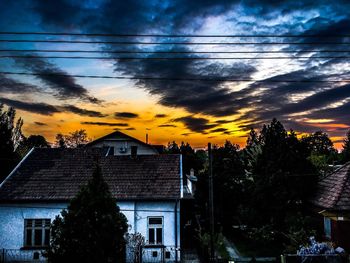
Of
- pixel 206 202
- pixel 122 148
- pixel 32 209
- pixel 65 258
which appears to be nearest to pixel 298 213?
pixel 206 202

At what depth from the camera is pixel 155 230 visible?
20438 mm

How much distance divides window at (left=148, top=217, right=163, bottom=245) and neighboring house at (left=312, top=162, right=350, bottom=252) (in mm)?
8941

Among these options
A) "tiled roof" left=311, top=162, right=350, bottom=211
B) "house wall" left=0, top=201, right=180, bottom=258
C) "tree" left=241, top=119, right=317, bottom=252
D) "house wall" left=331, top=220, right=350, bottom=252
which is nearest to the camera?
"house wall" left=331, top=220, right=350, bottom=252

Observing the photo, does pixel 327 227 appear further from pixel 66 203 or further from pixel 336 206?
pixel 66 203

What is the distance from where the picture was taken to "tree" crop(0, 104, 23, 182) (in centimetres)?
2586

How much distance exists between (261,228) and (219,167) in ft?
26.3

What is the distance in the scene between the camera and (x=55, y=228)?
45.8ft

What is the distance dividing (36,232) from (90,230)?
8.44 meters

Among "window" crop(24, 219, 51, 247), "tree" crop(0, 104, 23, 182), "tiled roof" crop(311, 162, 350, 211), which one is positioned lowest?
"window" crop(24, 219, 51, 247)

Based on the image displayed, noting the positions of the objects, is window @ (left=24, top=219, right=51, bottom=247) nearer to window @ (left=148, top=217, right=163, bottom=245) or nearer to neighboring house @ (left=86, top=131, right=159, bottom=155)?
window @ (left=148, top=217, right=163, bottom=245)

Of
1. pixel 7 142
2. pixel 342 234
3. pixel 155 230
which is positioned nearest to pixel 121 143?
pixel 7 142

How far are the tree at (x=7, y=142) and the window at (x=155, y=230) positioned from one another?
10.5 meters

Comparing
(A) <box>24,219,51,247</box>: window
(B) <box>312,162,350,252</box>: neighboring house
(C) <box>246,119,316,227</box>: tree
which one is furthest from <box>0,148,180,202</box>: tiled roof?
(B) <box>312,162,350,252</box>: neighboring house

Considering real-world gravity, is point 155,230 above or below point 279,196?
below
